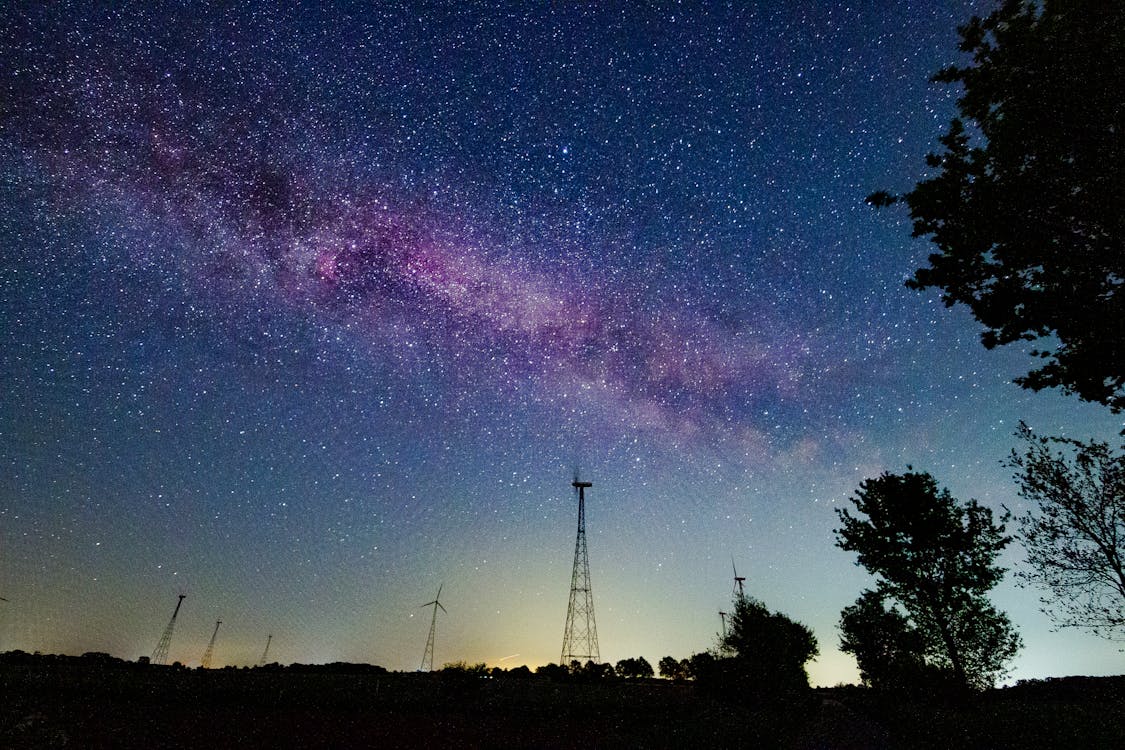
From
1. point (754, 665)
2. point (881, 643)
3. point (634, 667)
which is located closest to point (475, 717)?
point (754, 665)

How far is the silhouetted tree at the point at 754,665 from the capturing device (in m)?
33.8

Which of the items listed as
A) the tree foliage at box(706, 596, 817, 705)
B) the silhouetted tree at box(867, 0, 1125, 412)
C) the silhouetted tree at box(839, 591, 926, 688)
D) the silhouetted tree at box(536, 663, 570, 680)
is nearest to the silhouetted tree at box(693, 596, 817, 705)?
the tree foliage at box(706, 596, 817, 705)

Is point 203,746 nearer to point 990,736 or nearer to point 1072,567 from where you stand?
point 990,736

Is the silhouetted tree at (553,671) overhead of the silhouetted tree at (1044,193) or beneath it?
beneath

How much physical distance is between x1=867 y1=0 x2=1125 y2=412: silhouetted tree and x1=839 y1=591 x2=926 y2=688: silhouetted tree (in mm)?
22755

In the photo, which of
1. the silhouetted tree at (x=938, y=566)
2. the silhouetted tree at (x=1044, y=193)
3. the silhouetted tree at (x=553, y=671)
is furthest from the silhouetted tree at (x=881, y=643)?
the silhouetted tree at (x=553, y=671)

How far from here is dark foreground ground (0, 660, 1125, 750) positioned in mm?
18625

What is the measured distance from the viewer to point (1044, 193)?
11711mm

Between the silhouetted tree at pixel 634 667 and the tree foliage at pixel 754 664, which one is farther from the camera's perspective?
the silhouetted tree at pixel 634 667

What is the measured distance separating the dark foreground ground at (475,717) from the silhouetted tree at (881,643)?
1.55 m

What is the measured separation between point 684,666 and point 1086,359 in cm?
9178

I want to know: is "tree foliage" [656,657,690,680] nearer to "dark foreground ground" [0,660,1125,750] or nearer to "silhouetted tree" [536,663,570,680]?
"silhouetted tree" [536,663,570,680]

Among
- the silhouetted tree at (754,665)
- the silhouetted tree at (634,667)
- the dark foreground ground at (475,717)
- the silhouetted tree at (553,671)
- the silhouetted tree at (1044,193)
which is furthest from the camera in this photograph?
the silhouetted tree at (634,667)

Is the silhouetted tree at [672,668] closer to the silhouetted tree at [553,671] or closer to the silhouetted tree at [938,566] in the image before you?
the silhouetted tree at [553,671]
